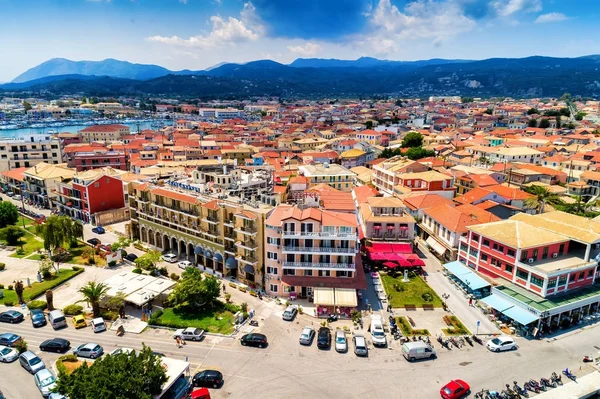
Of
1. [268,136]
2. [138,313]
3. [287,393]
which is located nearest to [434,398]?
[287,393]

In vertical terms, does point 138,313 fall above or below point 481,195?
below

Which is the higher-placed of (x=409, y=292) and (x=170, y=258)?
(x=170, y=258)

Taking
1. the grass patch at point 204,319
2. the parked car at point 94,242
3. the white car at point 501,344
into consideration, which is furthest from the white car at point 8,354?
the white car at point 501,344

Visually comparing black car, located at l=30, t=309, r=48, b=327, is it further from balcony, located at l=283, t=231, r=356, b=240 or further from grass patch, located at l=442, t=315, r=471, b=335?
grass patch, located at l=442, t=315, r=471, b=335

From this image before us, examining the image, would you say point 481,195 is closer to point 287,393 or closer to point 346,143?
point 287,393

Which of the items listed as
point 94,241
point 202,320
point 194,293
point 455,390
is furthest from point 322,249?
point 94,241

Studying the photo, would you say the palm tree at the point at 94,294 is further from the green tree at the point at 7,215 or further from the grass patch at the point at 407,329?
the green tree at the point at 7,215

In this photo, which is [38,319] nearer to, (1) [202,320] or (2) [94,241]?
(1) [202,320]
